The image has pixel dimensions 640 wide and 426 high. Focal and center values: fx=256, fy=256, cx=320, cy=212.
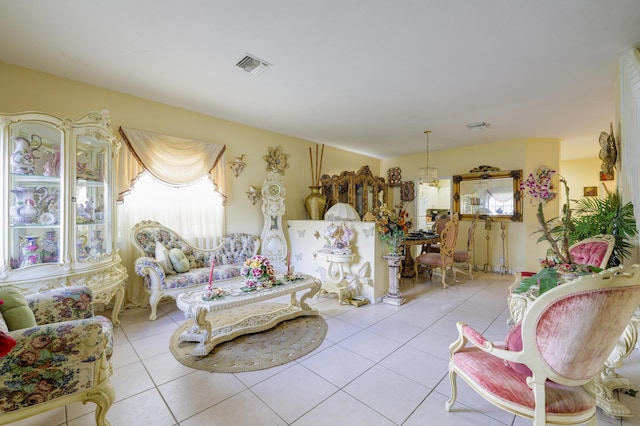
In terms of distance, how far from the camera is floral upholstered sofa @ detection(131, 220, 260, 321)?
289 centimetres

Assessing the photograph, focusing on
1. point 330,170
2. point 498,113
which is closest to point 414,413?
point 498,113

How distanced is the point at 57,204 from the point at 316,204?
3360 millimetres

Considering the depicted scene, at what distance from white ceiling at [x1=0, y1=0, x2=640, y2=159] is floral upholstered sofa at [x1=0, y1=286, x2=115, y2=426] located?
2042mm

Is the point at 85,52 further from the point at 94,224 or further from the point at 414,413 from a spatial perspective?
the point at 414,413

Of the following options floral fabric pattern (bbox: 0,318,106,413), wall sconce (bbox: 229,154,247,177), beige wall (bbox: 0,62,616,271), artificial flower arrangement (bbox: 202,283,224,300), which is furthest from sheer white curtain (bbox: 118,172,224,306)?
floral fabric pattern (bbox: 0,318,106,413)

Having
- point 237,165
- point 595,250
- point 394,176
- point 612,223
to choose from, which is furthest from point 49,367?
point 394,176

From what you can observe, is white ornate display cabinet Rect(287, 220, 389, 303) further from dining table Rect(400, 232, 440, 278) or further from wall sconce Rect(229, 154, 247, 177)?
wall sconce Rect(229, 154, 247, 177)

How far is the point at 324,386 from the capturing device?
1788mm

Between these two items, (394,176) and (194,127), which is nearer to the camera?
(194,127)

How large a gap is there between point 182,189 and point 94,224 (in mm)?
1198

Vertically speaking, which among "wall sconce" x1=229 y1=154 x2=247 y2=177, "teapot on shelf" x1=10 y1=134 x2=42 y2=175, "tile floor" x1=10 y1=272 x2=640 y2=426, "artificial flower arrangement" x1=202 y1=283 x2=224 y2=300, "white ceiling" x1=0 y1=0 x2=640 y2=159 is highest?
"white ceiling" x1=0 y1=0 x2=640 y2=159

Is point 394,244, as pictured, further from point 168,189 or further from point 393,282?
point 168,189

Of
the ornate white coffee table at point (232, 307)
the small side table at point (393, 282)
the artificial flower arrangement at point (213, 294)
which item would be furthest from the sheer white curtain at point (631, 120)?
the artificial flower arrangement at point (213, 294)

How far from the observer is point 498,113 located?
3658mm
